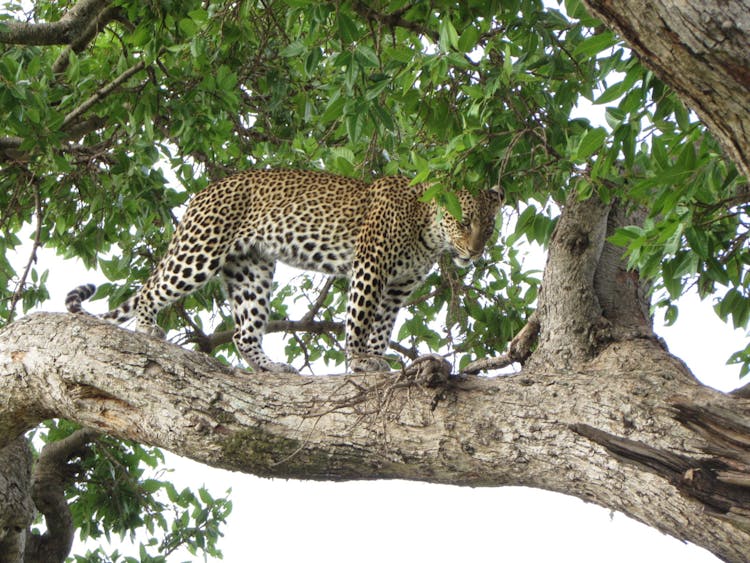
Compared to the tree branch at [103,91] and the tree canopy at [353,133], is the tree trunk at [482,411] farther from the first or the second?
the tree branch at [103,91]

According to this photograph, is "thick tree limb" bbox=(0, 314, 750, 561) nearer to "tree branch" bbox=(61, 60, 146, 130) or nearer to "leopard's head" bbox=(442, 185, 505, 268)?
"tree branch" bbox=(61, 60, 146, 130)

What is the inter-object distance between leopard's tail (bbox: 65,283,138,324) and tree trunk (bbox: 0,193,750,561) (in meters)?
1.80

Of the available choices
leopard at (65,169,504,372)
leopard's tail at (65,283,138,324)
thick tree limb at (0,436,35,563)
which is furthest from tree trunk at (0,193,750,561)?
leopard at (65,169,504,372)

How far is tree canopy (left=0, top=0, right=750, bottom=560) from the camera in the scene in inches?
171

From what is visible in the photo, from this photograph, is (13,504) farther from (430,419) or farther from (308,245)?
(430,419)

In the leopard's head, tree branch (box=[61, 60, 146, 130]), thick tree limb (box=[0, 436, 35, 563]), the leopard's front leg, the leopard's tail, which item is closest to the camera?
thick tree limb (box=[0, 436, 35, 563])

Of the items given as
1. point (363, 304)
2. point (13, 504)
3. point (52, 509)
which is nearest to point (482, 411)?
point (363, 304)

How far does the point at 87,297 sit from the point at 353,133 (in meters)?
3.46

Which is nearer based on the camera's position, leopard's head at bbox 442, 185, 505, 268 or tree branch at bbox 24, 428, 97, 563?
tree branch at bbox 24, 428, 97, 563

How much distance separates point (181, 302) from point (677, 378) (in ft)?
16.3

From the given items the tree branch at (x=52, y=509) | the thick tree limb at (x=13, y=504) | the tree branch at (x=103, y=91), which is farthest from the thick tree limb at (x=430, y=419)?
the tree branch at (x=52, y=509)

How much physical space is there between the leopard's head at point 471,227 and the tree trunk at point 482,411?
2576 millimetres

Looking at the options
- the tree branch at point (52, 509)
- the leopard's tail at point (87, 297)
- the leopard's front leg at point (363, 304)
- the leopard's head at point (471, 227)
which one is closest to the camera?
the leopard's tail at point (87, 297)

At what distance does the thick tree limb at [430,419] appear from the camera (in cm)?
377
